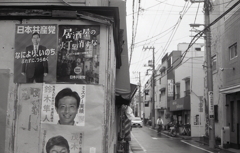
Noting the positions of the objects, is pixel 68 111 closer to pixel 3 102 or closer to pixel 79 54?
pixel 79 54

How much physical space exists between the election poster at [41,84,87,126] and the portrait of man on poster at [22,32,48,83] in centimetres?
41

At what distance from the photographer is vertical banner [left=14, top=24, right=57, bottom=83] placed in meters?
5.95

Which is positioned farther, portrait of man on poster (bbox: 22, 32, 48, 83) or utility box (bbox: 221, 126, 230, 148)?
utility box (bbox: 221, 126, 230, 148)

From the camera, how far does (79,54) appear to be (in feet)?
19.5

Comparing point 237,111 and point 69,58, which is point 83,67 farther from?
point 237,111

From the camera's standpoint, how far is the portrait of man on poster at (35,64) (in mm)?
5953

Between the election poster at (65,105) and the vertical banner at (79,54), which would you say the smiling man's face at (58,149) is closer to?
the election poster at (65,105)

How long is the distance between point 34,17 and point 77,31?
3.16ft

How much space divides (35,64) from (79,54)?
3.00 feet

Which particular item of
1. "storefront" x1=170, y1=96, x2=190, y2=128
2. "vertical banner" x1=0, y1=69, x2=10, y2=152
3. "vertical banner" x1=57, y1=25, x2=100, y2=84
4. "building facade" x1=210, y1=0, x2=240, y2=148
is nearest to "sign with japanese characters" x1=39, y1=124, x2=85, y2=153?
"vertical banner" x1=0, y1=69, x2=10, y2=152

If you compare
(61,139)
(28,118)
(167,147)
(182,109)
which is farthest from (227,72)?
(28,118)

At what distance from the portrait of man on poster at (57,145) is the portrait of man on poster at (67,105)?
323 mm

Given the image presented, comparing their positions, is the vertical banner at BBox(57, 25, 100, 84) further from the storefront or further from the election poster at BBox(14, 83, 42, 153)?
the storefront

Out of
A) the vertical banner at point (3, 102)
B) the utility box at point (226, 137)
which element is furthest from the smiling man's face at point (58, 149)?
the utility box at point (226, 137)
